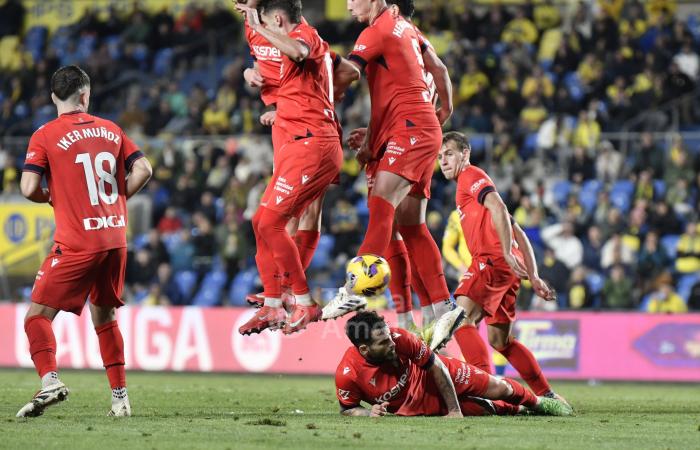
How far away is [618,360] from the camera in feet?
56.0

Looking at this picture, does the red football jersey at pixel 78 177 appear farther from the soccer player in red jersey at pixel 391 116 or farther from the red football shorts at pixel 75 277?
the soccer player in red jersey at pixel 391 116

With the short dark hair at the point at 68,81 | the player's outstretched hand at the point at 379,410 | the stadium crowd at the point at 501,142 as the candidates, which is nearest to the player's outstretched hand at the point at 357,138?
the player's outstretched hand at the point at 379,410

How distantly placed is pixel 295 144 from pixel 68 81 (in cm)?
181

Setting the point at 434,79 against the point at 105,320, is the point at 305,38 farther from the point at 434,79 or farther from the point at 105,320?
the point at 105,320

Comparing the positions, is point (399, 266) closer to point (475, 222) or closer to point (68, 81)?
point (475, 222)

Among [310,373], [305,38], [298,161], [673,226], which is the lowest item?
[310,373]

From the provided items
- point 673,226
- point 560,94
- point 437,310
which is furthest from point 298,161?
point 560,94

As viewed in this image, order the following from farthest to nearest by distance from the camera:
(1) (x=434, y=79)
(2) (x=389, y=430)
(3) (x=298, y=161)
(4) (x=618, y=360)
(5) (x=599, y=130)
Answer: (5) (x=599, y=130) → (4) (x=618, y=360) → (1) (x=434, y=79) → (3) (x=298, y=161) → (2) (x=389, y=430)

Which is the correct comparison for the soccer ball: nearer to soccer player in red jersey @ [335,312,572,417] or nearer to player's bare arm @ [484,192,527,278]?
soccer player in red jersey @ [335,312,572,417]

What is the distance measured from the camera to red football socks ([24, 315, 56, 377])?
9078mm

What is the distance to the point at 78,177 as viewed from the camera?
9062mm

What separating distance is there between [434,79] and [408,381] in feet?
8.06

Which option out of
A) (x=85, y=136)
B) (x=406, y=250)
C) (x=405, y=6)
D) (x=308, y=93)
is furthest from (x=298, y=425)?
(x=405, y=6)

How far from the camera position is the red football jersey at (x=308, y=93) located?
9.02m
